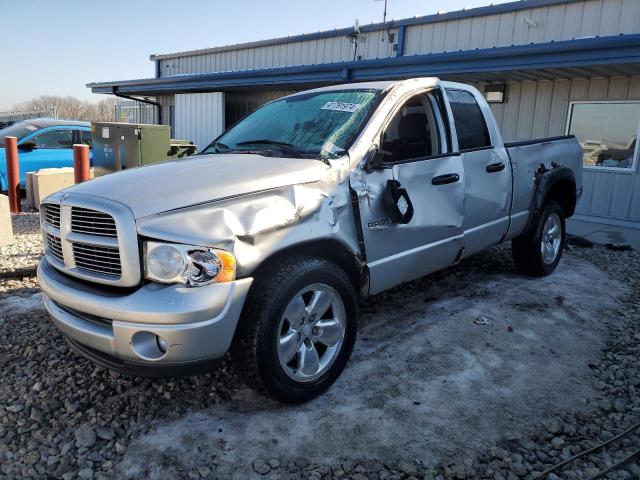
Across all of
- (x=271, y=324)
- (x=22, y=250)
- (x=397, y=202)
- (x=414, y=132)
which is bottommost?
(x=22, y=250)

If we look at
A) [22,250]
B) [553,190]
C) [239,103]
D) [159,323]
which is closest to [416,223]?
[159,323]

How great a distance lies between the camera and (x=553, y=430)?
2836mm

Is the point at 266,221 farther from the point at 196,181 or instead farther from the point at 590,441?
the point at 590,441

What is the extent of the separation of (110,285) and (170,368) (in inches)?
20.9

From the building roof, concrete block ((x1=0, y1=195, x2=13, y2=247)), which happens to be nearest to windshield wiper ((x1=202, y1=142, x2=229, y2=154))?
concrete block ((x1=0, y1=195, x2=13, y2=247))

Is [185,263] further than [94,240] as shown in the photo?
No

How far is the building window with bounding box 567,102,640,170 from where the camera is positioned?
→ 339 inches

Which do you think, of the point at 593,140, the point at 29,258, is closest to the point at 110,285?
the point at 29,258

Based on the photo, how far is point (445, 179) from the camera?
12.7 ft

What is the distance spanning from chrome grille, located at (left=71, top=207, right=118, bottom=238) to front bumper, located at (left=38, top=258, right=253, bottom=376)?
0.99ft

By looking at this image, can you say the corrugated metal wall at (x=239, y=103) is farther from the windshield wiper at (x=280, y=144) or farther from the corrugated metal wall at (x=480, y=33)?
the windshield wiper at (x=280, y=144)

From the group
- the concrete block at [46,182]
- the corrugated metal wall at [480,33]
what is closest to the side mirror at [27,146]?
the concrete block at [46,182]

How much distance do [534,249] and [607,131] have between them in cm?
493

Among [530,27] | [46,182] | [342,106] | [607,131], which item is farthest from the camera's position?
[530,27]
